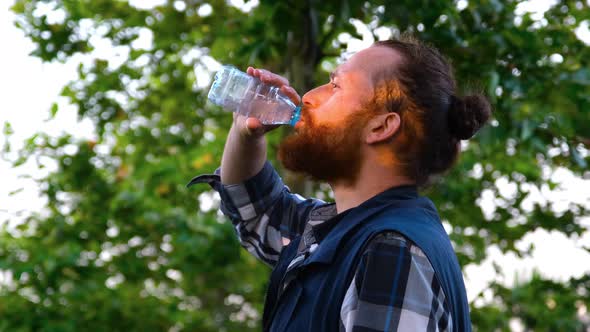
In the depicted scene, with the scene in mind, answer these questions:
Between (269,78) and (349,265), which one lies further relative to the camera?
(269,78)

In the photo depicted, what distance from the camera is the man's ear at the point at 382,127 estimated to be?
1.87 meters

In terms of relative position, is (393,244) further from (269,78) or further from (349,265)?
(269,78)

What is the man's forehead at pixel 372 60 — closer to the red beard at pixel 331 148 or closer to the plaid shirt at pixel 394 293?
the red beard at pixel 331 148

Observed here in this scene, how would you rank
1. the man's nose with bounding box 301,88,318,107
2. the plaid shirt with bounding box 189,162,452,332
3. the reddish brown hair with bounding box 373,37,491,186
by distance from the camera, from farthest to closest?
the man's nose with bounding box 301,88,318,107
the reddish brown hair with bounding box 373,37,491,186
the plaid shirt with bounding box 189,162,452,332

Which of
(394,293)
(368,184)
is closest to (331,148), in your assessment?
(368,184)

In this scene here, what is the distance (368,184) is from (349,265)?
300 millimetres

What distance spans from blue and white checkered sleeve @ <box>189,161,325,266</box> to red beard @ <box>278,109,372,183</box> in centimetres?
46

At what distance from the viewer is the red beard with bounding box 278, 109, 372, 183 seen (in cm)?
190

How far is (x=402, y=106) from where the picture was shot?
1.90 metres

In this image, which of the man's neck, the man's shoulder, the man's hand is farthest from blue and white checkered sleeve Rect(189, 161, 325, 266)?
the man's shoulder

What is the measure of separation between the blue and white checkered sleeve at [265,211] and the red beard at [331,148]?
1.51 ft

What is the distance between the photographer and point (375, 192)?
186 centimetres

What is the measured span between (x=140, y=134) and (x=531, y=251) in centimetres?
328

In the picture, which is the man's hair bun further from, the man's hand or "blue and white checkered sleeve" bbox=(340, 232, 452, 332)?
"blue and white checkered sleeve" bbox=(340, 232, 452, 332)
